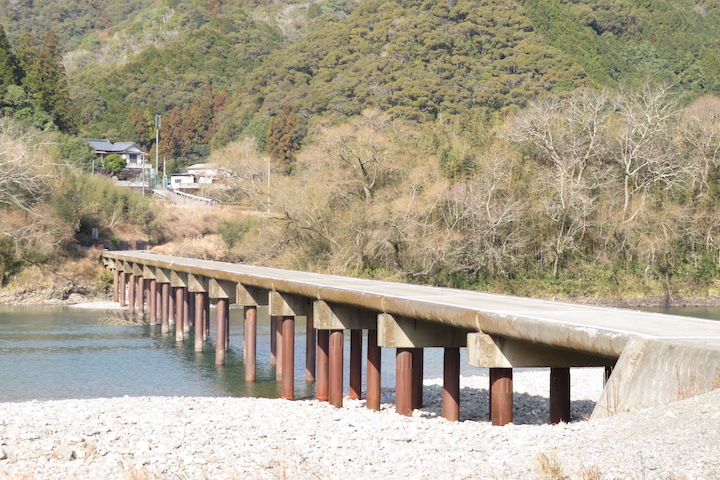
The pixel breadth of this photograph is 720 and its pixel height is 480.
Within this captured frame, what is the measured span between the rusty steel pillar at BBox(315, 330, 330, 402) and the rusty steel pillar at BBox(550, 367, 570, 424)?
5.55 metres

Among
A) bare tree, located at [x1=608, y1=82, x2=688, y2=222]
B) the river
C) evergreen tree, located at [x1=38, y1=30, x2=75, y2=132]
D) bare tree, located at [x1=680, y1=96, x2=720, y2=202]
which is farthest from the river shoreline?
evergreen tree, located at [x1=38, y1=30, x2=75, y2=132]

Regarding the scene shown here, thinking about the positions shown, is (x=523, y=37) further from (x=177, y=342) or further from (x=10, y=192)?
(x=177, y=342)

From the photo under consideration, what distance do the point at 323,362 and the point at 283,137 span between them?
Answer: 64704mm

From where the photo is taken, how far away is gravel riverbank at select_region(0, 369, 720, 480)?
5918mm

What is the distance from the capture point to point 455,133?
44312 millimetres


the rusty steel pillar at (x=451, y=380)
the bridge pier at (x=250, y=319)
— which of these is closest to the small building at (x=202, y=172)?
the bridge pier at (x=250, y=319)

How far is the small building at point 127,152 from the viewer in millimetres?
91062

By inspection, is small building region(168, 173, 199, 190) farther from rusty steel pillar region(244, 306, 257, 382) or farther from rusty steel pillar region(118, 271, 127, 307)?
rusty steel pillar region(244, 306, 257, 382)

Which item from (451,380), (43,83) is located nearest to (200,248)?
(43,83)

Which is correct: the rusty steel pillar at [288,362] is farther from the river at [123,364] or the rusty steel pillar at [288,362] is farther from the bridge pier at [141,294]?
the bridge pier at [141,294]

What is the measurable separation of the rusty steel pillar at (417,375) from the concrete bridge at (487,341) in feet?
0.07

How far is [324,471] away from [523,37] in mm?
82122

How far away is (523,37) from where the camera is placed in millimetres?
85625

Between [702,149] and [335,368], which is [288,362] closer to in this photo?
[335,368]
